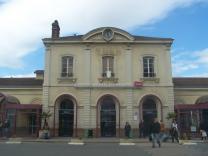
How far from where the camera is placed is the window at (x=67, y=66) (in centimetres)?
3638

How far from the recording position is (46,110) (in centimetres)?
3547

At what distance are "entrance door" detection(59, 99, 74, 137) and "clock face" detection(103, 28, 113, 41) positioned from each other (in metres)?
6.87

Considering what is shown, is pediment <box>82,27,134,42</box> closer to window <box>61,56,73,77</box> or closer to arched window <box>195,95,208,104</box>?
window <box>61,56,73,77</box>

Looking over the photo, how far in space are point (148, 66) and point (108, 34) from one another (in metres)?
4.83

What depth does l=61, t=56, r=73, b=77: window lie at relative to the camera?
3638 centimetres

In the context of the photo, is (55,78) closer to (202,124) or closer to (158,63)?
(158,63)

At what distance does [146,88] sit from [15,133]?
12.8 metres

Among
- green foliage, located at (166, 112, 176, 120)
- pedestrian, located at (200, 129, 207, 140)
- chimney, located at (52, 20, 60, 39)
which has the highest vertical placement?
chimney, located at (52, 20, 60, 39)

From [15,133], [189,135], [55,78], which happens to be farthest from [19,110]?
[189,135]

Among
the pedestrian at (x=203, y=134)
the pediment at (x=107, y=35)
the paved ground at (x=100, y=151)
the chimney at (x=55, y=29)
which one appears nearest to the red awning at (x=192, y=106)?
the pedestrian at (x=203, y=134)

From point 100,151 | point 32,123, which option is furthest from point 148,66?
point 100,151

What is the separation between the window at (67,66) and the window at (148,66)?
6.91m

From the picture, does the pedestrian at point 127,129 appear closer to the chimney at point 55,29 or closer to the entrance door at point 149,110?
the entrance door at point 149,110

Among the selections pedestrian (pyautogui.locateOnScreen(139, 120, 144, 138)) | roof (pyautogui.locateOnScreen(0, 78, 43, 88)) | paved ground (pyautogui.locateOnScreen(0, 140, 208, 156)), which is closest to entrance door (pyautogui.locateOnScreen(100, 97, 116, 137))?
pedestrian (pyautogui.locateOnScreen(139, 120, 144, 138))
